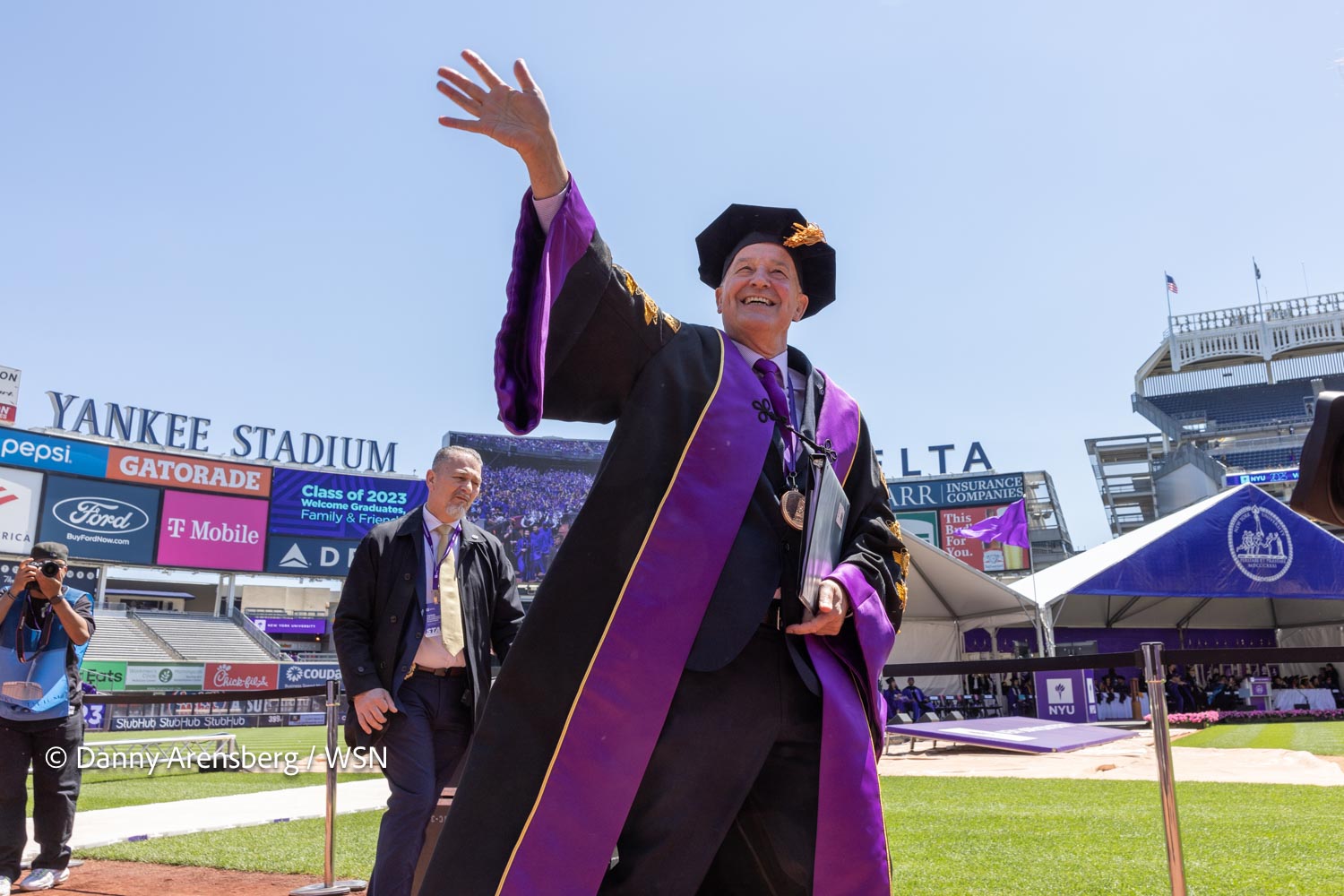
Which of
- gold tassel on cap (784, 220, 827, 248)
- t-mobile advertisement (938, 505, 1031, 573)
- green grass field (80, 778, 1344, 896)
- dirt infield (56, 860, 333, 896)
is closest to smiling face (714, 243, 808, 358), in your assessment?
gold tassel on cap (784, 220, 827, 248)

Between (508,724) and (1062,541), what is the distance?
58432 millimetres

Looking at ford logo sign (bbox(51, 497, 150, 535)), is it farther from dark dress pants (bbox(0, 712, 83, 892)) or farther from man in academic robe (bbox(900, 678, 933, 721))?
dark dress pants (bbox(0, 712, 83, 892))

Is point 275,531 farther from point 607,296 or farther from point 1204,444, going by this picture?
point 1204,444

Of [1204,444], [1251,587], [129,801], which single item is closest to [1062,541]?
[1204,444]

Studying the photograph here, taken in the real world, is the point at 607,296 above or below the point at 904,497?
below

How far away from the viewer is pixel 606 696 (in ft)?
5.40

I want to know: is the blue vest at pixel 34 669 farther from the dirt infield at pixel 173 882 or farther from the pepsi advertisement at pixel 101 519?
the pepsi advertisement at pixel 101 519

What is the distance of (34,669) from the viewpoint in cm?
493

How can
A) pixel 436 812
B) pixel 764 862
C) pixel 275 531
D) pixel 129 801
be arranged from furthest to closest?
pixel 275 531
pixel 129 801
pixel 436 812
pixel 764 862

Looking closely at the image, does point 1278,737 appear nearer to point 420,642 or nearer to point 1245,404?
point 420,642

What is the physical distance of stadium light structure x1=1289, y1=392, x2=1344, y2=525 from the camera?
1.35m

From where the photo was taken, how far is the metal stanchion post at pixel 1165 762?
3012mm

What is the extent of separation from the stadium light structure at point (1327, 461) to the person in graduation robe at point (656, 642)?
758 millimetres

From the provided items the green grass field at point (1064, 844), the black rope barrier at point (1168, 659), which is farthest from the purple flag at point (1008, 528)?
the black rope barrier at point (1168, 659)
